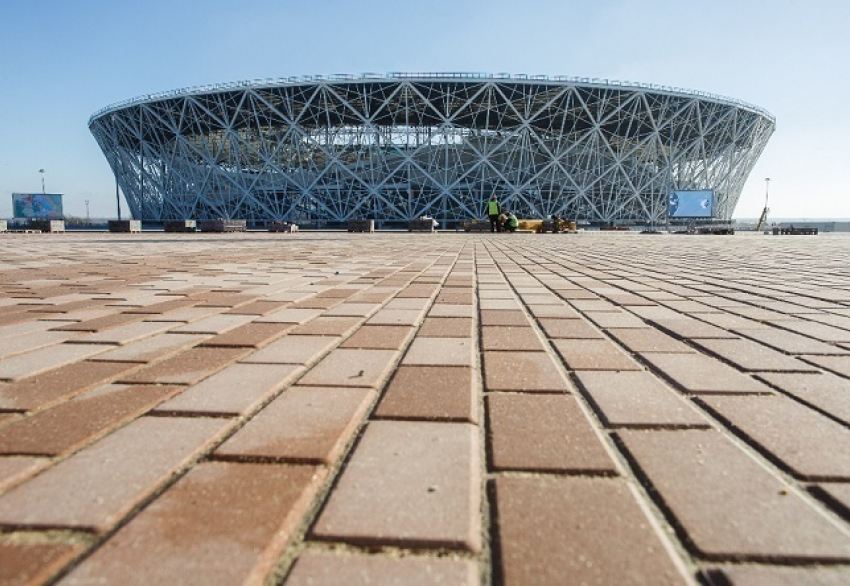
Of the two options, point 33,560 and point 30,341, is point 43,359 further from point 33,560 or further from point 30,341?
point 33,560

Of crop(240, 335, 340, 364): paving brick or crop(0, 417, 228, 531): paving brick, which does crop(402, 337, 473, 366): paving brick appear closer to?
crop(240, 335, 340, 364): paving brick

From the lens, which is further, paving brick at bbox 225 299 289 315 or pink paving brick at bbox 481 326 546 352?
paving brick at bbox 225 299 289 315

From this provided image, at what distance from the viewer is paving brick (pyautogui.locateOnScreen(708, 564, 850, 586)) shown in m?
0.90

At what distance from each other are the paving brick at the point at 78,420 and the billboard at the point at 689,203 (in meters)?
45.0

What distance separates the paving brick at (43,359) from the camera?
6.98 ft

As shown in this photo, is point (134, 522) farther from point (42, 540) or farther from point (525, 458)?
point (525, 458)

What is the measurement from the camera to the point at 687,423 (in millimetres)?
1592

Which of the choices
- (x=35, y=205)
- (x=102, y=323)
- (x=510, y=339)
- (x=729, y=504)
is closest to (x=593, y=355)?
(x=510, y=339)

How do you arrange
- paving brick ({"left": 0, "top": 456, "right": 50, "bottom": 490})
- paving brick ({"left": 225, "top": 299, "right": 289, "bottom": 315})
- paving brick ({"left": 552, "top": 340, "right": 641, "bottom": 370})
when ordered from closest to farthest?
paving brick ({"left": 0, "top": 456, "right": 50, "bottom": 490})
paving brick ({"left": 552, "top": 340, "right": 641, "bottom": 370})
paving brick ({"left": 225, "top": 299, "right": 289, "bottom": 315})

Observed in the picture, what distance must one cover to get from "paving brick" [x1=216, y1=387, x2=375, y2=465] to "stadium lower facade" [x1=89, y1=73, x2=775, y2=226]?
4321 cm

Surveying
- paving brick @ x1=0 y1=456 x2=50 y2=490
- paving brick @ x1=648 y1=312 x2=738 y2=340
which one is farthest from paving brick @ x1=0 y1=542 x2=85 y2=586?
paving brick @ x1=648 y1=312 x2=738 y2=340

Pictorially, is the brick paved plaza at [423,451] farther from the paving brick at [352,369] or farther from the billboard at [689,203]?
the billboard at [689,203]

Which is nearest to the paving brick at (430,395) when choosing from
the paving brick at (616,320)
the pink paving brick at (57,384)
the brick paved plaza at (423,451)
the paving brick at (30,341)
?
the brick paved plaza at (423,451)

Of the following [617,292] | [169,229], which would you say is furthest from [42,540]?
[169,229]
